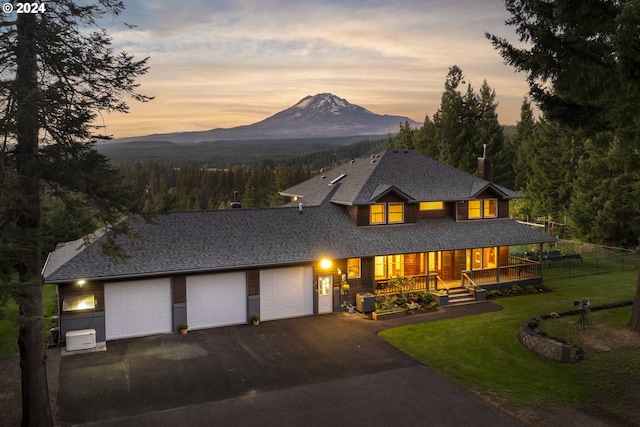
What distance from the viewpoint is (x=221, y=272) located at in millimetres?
20438

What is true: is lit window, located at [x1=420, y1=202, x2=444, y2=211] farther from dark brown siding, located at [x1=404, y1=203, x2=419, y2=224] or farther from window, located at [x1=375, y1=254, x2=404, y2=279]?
window, located at [x1=375, y1=254, x2=404, y2=279]

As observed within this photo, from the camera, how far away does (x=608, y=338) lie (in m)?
17.6

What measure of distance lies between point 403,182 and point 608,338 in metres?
13.1

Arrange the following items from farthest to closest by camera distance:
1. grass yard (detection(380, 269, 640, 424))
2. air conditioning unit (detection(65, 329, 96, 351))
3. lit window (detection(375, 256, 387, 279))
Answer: lit window (detection(375, 256, 387, 279)) → air conditioning unit (detection(65, 329, 96, 351)) → grass yard (detection(380, 269, 640, 424))

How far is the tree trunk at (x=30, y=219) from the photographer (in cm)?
968

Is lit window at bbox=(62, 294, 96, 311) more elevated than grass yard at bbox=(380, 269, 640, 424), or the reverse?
lit window at bbox=(62, 294, 96, 311)

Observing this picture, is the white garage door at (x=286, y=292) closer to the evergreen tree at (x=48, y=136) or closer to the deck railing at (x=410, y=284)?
the deck railing at (x=410, y=284)

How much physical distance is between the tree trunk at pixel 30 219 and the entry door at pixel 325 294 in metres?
12.5

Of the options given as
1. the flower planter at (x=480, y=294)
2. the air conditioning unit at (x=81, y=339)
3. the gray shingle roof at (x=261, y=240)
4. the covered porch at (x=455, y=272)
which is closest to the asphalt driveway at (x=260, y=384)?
the air conditioning unit at (x=81, y=339)

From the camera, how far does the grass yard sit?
13383 millimetres

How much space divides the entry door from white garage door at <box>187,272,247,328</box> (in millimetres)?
3519

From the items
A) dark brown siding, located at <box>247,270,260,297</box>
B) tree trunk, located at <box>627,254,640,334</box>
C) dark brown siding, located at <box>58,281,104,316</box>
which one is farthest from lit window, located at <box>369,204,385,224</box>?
dark brown siding, located at <box>58,281,104,316</box>

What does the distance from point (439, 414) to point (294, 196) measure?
23.5 m

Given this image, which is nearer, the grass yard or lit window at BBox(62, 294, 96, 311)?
the grass yard
